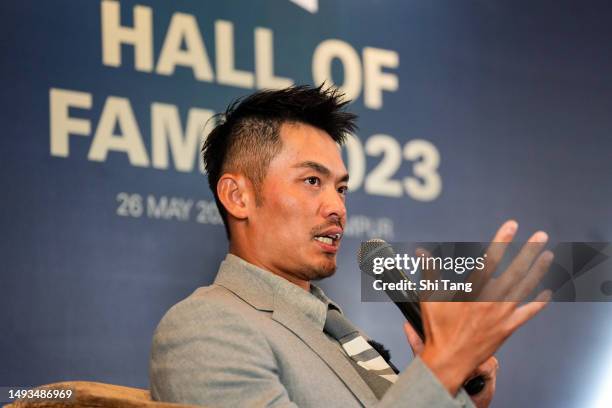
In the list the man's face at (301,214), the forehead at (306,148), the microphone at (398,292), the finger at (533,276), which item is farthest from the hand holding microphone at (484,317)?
the forehead at (306,148)

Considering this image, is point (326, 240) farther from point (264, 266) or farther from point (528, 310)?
point (528, 310)

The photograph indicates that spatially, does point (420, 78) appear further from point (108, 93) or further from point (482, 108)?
point (108, 93)

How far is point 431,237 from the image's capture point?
3576 millimetres

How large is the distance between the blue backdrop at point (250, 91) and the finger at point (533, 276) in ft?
5.63

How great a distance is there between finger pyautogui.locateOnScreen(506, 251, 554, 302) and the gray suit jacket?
0.21 meters

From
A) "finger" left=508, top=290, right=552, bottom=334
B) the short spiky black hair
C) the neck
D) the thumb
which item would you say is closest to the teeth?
the neck

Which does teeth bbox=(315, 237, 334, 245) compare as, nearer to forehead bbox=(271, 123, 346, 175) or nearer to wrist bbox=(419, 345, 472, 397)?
forehead bbox=(271, 123, 346, 175)

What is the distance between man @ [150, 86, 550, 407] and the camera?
154 centimetres

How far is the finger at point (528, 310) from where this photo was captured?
4.69 feet

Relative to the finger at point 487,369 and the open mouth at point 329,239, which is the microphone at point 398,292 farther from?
the open mouth at point 329,239

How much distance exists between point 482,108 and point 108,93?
5.11ft

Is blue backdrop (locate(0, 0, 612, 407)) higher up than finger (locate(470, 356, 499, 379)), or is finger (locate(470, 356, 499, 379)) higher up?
blue backdrop (locate(0, 0, 612, 407))

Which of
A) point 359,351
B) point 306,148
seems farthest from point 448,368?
point 306,148

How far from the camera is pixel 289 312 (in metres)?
1.94
